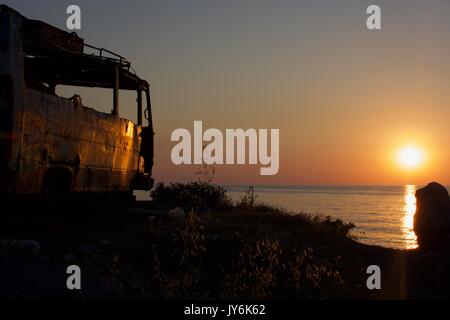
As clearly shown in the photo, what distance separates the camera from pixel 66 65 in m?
12.3

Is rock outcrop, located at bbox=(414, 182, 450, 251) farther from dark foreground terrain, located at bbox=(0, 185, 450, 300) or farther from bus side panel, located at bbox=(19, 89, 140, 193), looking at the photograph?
bus side panel, located at bbox=(19, 89, 140, 193)

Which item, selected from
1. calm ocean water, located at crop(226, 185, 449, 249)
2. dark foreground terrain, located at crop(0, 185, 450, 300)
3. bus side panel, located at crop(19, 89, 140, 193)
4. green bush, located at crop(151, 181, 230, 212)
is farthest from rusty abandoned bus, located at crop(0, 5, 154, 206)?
calm ocean water, located at crop(226, 185, 449, 249)

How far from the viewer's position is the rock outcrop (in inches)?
458

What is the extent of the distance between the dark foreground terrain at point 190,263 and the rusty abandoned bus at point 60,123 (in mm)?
814

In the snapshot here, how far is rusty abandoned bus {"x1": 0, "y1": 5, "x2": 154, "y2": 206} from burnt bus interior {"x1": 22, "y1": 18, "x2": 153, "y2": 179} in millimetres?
16

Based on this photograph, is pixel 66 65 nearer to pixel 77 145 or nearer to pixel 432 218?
pixel 77 145

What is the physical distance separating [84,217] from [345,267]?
5426 mm

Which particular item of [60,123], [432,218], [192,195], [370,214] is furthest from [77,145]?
[370,214]

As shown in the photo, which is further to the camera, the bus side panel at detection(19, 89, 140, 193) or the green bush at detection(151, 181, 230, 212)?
the green bush at detection(151, 181, 230, 212)

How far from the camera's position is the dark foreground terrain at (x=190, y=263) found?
689cm

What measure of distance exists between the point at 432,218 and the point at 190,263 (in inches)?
223

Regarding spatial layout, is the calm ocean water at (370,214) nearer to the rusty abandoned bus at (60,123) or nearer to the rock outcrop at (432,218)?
the rock outcrop at (432,218)
